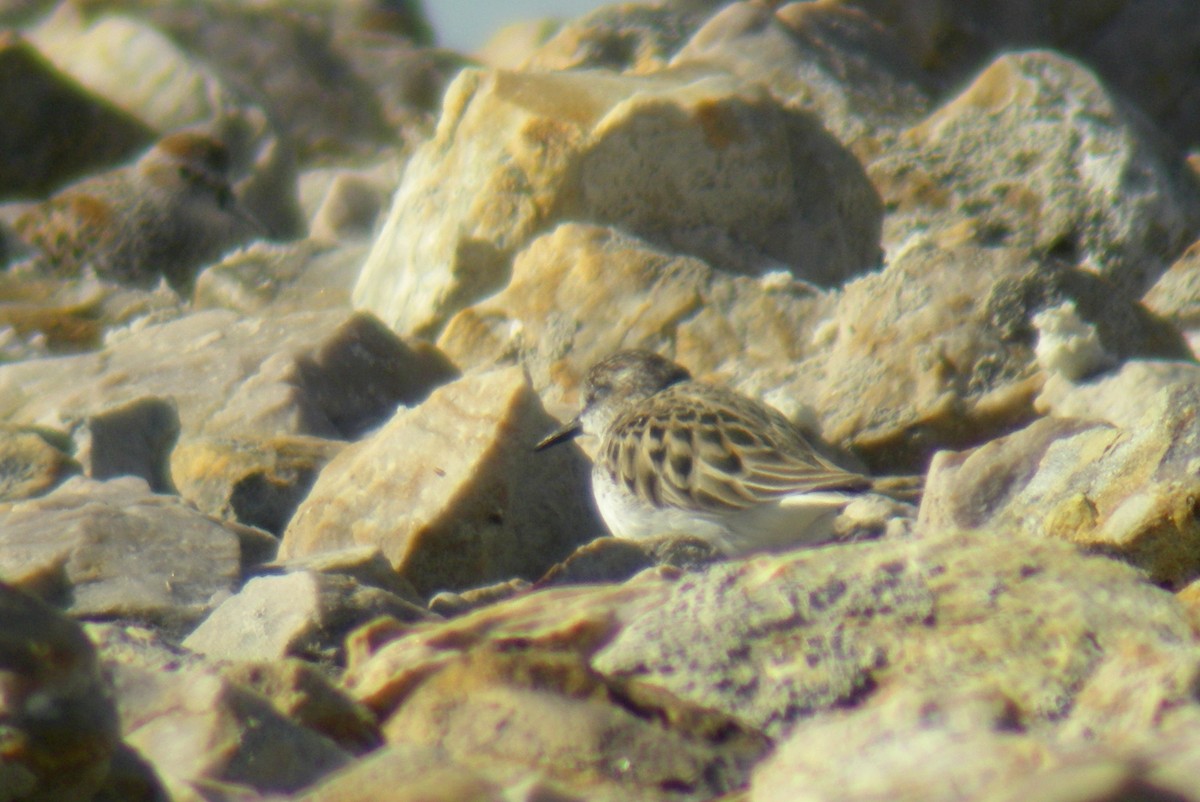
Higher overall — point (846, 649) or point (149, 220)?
point (846, 649)

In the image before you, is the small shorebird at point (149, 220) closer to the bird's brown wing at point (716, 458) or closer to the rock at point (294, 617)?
the bird's brown wing at point (716, 458)

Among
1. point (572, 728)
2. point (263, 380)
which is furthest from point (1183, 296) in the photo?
point (572, 728)

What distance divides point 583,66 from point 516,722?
37.4 feet

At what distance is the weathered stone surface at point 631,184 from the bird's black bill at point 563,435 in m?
2.20

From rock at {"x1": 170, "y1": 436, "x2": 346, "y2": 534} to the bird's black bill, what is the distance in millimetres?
1133

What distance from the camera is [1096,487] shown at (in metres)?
5.52

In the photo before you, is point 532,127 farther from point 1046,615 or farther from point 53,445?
point 1046,615

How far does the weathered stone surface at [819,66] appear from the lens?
12.7 metres

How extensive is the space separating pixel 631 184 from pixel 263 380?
2.45 metres

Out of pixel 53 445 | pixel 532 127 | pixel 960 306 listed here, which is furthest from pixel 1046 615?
pixel 532 127

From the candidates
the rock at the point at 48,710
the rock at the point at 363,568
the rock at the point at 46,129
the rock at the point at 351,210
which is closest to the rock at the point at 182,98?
the rock at the point at 46,129

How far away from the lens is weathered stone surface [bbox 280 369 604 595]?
257 inches

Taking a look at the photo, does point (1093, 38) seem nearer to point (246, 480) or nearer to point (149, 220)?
point (149, 220)

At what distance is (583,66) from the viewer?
1449 cm
